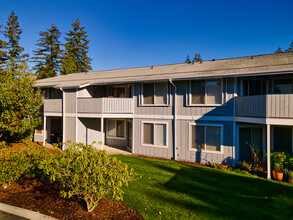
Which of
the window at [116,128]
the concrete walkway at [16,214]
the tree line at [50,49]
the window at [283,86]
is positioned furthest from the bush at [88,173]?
the tree line at [50,49]

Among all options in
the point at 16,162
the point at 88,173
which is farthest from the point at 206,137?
the point at 16,162

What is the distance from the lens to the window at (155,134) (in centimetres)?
1328

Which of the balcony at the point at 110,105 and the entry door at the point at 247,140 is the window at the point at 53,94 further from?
the entry door at the point at 247,140

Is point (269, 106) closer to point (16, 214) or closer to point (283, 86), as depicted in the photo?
point (283, 86)

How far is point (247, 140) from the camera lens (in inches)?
455

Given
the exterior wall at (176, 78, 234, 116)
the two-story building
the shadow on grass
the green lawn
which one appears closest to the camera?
the green lawn

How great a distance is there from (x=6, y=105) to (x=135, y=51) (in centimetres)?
2629

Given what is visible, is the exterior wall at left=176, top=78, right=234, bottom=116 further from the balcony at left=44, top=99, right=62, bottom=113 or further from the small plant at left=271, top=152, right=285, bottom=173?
the balcony at left=44, top=99, right=62, bottom=113

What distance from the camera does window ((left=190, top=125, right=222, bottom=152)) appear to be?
38.0ft

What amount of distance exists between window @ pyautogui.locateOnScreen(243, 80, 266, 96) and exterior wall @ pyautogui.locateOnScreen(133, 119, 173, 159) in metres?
5.04

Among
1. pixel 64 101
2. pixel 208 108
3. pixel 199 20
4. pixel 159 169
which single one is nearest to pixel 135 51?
pixel 199 20

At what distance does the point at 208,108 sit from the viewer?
11875 mm

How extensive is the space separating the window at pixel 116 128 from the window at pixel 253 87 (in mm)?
9823

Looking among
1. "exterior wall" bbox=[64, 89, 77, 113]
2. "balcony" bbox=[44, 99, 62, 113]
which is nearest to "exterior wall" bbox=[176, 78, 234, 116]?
"exterior wall" bbox=[64, 89, 77, 113]
